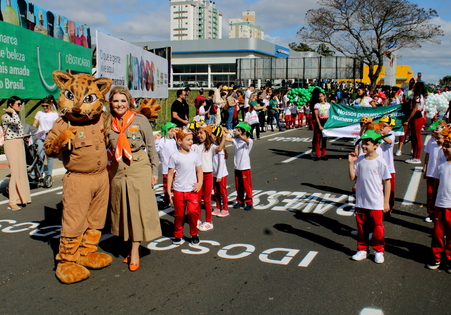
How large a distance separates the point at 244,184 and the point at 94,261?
10.3ft

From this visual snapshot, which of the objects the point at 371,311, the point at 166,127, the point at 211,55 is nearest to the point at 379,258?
the point at 371,311

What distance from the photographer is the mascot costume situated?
4684mm

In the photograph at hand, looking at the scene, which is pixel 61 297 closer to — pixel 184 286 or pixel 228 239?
pixel 184 286

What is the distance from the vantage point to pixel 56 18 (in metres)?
18.4

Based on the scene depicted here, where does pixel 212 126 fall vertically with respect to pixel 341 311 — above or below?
above

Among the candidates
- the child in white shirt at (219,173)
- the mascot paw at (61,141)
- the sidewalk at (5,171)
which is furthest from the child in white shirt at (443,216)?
the sidewalk at (5,171)

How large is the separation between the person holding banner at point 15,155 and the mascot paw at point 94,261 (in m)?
3.31

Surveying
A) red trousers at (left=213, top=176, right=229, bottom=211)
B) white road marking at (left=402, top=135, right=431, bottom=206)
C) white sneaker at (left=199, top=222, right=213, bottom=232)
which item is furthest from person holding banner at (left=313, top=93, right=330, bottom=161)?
white sneaker at (left=199, top=222, right=213, bottom=232)

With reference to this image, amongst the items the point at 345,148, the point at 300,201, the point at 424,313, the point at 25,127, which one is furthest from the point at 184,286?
the point at 345,148

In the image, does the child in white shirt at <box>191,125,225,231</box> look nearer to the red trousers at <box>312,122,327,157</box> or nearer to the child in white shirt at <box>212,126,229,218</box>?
the child in white shirt at <box>212,126,229,218</box>

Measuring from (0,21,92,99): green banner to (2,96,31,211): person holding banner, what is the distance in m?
5.98

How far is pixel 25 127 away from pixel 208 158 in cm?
372

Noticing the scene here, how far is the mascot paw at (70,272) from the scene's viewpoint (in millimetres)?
4547

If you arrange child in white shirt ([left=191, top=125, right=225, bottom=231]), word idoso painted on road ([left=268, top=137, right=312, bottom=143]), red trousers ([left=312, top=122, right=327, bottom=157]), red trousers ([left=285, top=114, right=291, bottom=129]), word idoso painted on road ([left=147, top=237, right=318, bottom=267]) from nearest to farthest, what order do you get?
word idoso painted on road ([left=147, top=237, right=318, bottom=267]), child in white shirt ([left=191, top=125, right=225, bottom=231]), red trousers ([left=312, top=122, right=327, bottom=157]), word idoso painted on road ([left=268, top=137, right=312, bottom=143]), red trousers ([left=285, top=114, right=291, bottom=129])
